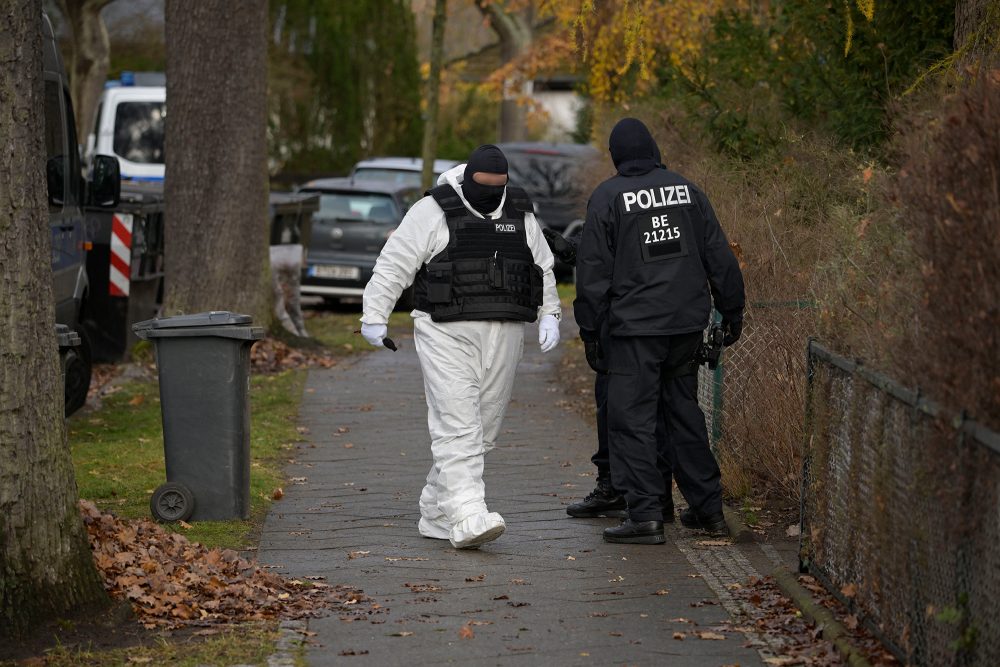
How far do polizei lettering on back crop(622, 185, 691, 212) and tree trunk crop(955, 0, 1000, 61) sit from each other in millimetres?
2140

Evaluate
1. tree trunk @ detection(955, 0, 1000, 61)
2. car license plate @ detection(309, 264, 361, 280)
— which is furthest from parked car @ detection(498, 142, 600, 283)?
tree trunk @ detection(955, 0, 1000, 61)

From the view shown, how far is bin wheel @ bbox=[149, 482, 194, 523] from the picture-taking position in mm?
7137

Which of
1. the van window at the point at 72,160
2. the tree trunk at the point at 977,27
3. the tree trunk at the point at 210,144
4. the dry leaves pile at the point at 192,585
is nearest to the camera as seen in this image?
the dry leaves pile at the point at 192,585

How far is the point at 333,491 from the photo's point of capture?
824cm

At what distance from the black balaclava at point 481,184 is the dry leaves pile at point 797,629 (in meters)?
2.06

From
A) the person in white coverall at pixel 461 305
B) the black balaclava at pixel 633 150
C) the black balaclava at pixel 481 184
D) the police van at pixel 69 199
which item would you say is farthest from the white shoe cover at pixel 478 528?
the police van at pixel 69 199

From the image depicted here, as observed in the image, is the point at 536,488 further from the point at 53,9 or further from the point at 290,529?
the point at 53,9

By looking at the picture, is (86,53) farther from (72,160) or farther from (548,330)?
(548,330)

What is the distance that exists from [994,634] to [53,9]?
3196 cm

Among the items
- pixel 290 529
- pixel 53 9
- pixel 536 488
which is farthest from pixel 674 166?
pixel 53 9

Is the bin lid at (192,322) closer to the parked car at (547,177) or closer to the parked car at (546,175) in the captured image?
the parked car at (547,177)

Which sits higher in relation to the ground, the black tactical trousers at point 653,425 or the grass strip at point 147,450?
the black tactical trousers at point 653,425

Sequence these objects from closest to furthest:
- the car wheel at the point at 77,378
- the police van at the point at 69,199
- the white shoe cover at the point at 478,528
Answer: the white shoe cover at the point at 478,528, the car wheel at the point at 77,378, the police van at the point at 69,199

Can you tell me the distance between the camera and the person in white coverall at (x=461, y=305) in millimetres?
6844
